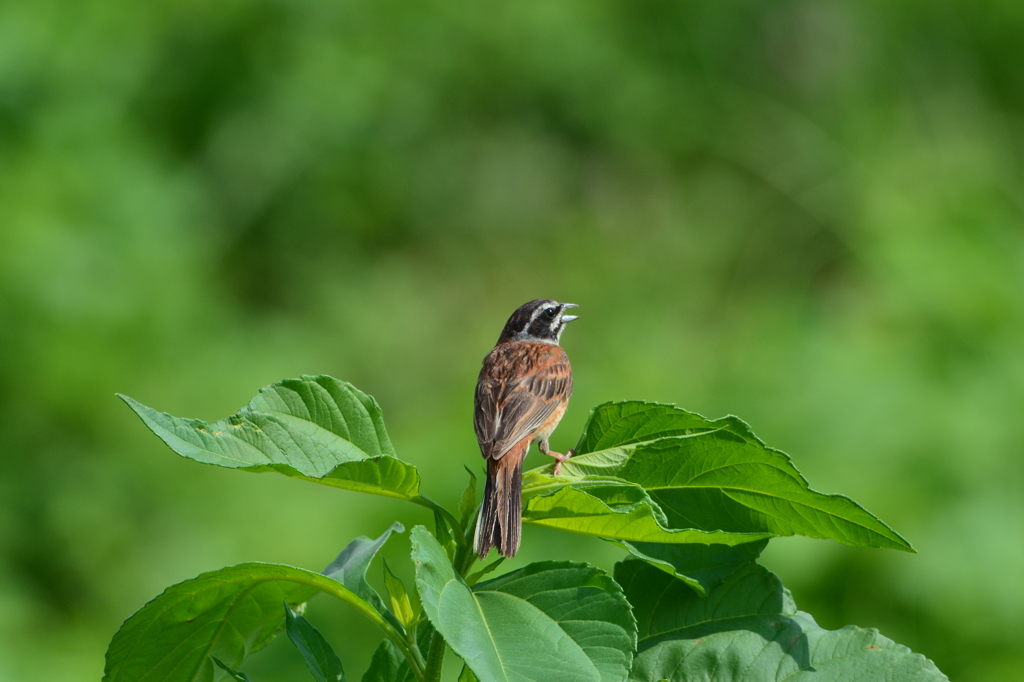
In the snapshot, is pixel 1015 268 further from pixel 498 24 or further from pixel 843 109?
pixel 498 24

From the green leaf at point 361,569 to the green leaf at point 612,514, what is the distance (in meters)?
0.29

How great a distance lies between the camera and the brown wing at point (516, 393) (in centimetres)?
252

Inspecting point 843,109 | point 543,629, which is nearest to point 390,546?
point 543,629

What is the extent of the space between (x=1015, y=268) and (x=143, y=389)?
6.38 meters

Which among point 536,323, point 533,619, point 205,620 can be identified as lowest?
point 205,620

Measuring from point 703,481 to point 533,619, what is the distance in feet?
1.28

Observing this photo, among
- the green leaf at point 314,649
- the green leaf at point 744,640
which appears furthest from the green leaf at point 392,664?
the green leaf at point 744,640

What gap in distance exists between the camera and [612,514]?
1.48 metres

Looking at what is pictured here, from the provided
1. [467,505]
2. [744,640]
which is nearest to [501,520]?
[467,505]

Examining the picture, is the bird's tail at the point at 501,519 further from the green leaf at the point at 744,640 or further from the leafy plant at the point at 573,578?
the green leaf at the point at 744,640

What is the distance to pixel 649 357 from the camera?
7660 millimetres

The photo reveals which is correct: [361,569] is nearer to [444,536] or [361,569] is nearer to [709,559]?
[444,536]

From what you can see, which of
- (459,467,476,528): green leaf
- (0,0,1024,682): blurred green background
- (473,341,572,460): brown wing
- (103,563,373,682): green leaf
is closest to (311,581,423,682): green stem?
(103,563,373,682): green leaf

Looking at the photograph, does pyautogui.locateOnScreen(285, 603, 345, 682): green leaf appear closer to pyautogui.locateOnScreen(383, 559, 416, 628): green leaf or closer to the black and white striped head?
pyautogui.locateOnScreen(383, 559, 416, 628): green leaf
